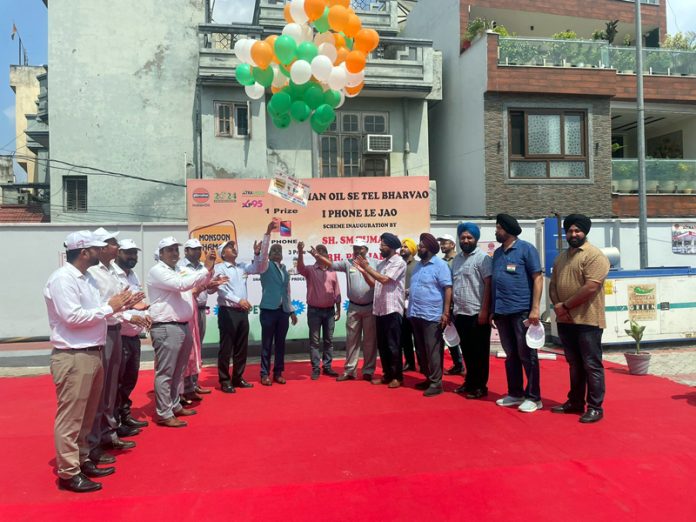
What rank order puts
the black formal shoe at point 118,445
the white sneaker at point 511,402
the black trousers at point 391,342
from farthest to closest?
the black trousers at point 391,342, the white sneaker at point 511,402, the black formal shoe at point 118,445

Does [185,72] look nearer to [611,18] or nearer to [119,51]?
[119,51]

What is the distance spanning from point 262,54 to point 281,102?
67cm

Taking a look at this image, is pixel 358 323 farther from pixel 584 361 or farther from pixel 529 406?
pixel 584 361

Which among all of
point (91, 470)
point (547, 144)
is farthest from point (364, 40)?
point (547, 144)

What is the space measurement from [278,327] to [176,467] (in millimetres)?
2931

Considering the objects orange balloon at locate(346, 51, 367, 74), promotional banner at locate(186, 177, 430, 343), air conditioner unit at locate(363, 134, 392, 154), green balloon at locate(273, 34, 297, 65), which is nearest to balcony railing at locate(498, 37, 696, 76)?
air conditioner unit at locate(363, 134, 392, 154)

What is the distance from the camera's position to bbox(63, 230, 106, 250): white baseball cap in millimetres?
3708

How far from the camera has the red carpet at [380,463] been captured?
3.34 m

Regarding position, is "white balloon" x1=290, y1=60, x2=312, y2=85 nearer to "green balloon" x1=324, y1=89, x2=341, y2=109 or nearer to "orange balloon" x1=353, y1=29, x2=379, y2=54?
"green balloon" x1=324, y1=89, x2=341, y2=109

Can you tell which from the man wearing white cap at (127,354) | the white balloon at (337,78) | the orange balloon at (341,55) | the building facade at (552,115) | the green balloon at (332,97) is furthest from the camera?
the building facade at (552,115)

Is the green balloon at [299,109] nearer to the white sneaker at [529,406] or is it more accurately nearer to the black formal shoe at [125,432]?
the black formal shoe at [125,432]

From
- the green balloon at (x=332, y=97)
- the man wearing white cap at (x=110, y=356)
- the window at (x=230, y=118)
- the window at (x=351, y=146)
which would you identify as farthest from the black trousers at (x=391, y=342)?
the window at (x=230, y=118)

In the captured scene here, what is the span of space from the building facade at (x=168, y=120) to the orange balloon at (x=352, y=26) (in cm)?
708

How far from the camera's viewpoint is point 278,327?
6.87m
